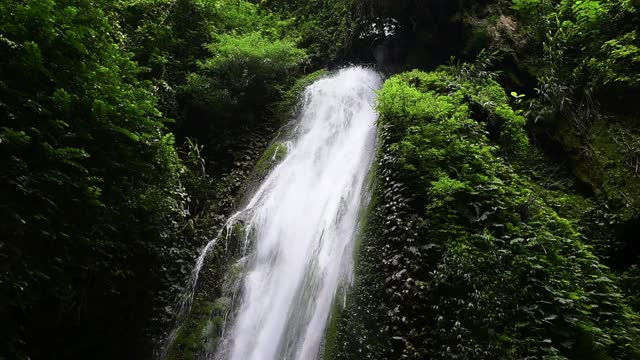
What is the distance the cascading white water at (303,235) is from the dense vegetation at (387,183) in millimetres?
473

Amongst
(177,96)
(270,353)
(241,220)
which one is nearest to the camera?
(270,353)

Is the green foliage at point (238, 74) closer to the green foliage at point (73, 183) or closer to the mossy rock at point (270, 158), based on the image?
the mossy rock at point (270, 158)

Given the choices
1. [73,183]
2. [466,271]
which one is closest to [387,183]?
[466,271]

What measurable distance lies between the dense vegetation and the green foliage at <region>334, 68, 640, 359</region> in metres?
0.02

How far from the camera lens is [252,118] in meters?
9.50

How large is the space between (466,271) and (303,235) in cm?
274

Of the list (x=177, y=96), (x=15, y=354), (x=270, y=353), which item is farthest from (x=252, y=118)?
(x=15, y=354)

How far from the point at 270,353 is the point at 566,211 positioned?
4560mm

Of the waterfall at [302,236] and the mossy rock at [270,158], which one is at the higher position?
the mossy rock at [270,158]

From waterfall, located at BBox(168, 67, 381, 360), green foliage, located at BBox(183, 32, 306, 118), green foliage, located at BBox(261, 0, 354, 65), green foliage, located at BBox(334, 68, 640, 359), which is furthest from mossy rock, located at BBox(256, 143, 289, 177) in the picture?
green foliage, located at BBox(261, 0, 354, 65)

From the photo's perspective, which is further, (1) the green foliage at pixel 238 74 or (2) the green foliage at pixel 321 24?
(2) the green foliage at pixel 321 24

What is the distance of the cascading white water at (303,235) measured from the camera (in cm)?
511

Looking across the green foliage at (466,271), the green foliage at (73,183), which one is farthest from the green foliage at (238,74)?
the green foliage at (466,271)

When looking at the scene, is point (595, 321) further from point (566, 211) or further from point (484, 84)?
point (484, 84)
